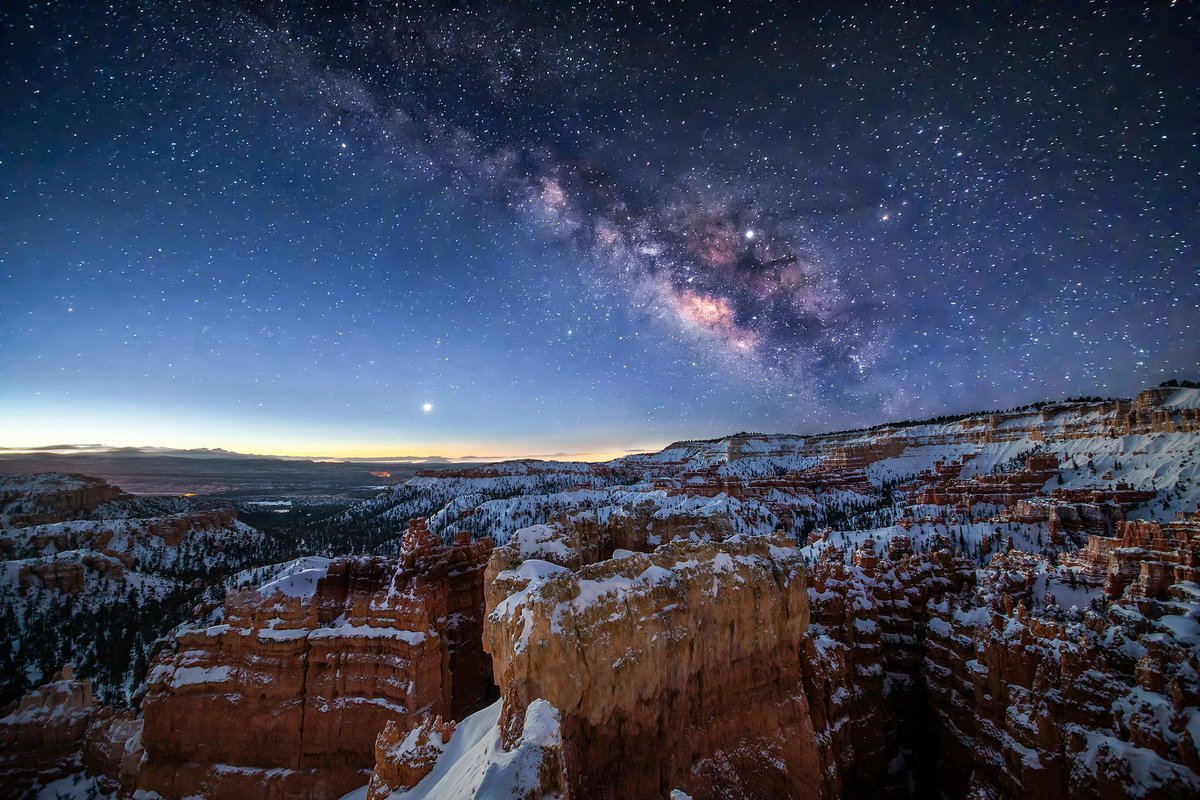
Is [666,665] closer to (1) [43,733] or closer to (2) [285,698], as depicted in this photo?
(2) [285,698]

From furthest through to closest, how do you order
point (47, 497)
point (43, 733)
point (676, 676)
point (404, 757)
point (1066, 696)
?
point (47, 497)
point (43, 733)
point (1066, 696)
point (676, 676)
point (404, 757)

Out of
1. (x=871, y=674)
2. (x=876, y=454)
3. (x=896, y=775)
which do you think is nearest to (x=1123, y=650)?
(x=871, y=674)

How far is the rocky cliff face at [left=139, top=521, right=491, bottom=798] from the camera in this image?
65.9 ft

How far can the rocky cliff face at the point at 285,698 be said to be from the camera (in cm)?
2008

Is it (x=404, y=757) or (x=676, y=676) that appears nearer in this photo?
(x=404, y=757)

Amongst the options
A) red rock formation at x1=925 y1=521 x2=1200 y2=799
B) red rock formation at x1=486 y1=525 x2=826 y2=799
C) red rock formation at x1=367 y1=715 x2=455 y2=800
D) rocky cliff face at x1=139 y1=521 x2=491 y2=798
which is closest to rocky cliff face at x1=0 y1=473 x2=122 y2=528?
rocky cliff face at x1=139 y1=521 x2=491 y2=798

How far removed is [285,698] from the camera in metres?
20.6

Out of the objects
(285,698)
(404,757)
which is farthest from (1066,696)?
(285,698)

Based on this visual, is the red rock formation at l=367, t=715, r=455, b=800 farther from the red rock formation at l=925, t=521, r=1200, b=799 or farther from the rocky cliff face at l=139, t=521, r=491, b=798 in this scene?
the red rock formation at l=925, t=521, r=1200, b=799

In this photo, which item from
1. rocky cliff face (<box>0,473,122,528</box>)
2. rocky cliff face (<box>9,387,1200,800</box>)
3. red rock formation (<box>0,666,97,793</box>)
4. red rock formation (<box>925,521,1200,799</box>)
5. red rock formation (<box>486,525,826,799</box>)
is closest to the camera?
red rock formation (<box>486,525,826,799</box>)

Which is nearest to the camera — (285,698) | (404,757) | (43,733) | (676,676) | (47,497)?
(404,757)

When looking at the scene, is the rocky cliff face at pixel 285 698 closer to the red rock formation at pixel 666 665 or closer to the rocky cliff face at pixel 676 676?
the rocky cliff face at pixel 676 676

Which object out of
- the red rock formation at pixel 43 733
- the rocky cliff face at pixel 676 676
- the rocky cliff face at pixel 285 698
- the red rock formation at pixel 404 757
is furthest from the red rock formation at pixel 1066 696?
the red rock formation at pixel 43 733

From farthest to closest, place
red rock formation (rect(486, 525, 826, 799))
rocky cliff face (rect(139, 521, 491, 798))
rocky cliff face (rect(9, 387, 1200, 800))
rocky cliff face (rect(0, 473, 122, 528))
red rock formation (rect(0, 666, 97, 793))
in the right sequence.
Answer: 1. rocky cliff face (rect(0, 473, 122, 528))
2. red rock formation (rect(0, 666, 97, 793))
3. rocky cliff face (rect(139, 521, 491, 798))
4. rocky cliff face (rect(9, 387, 1200, 800))
5. red rock formation (rect(486, 525, 826, 799))
